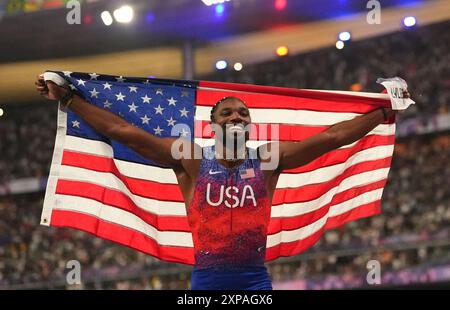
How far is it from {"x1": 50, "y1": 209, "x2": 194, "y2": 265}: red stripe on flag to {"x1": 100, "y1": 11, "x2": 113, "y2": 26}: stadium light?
14741mm

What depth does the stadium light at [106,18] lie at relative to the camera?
65.1ft

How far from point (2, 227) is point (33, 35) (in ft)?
17.5

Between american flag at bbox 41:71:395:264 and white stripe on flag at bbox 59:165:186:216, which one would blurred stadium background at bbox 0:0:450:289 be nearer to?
american flag at bbox 41:71:395:264

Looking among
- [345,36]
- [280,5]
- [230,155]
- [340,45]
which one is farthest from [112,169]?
[340,45]

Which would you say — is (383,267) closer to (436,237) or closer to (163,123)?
(436,237)

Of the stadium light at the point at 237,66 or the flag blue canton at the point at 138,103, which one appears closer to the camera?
the flag blue canton at the point at 138,103

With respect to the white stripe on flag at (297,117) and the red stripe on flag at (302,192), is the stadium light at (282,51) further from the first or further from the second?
the red stripe on flag at (302,192)

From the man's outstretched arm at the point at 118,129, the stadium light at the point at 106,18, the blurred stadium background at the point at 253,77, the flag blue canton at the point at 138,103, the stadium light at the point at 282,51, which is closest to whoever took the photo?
the man's outstretched arm at the point at 118,129

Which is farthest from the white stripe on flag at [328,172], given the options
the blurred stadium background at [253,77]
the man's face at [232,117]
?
the blurred stadium background at [253,77]

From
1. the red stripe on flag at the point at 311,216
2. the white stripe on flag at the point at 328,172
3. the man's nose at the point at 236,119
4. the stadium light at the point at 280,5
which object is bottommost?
the red stripe on flag at the point at 311,216

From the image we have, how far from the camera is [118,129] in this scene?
5.04 metres

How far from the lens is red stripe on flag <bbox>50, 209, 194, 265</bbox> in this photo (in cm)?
572

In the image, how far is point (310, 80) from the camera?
22250mm

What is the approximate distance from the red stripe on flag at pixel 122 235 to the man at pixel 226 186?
3.08 ft
